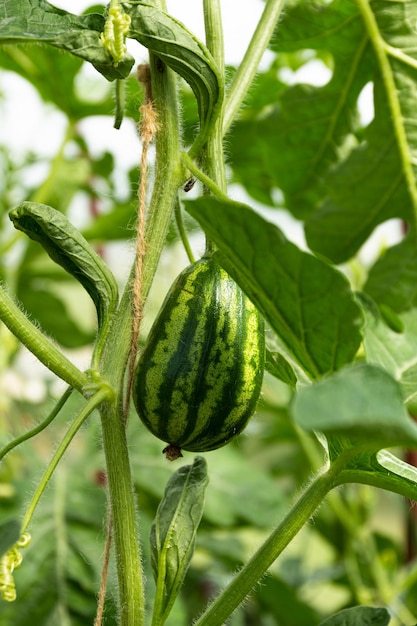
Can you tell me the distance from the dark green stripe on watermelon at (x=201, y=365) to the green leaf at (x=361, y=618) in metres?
0.21

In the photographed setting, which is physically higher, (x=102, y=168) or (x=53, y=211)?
(x=53, y=211)

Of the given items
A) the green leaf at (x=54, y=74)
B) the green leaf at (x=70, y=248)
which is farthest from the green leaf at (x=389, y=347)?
the green leaf at (x=54, y=74)

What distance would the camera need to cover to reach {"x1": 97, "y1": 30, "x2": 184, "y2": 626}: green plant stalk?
718 millimetres

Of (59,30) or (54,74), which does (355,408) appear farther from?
(54,74)

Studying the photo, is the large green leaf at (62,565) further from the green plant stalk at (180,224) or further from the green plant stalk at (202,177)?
A: the green plant stalk at (202,177)

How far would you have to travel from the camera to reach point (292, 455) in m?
2.44

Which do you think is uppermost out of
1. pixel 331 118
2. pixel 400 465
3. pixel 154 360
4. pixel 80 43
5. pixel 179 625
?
pixel 80 43

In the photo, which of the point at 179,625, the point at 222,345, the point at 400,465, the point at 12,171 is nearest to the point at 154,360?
the point at 222,345

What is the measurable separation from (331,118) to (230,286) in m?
0.72

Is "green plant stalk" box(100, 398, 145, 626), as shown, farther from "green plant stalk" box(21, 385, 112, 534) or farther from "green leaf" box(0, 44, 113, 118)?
"green leaf" box(0, 44, 113, 118)

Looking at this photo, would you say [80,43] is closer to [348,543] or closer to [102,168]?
[102,168]

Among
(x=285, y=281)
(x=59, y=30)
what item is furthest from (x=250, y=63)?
(x=285, y=281)

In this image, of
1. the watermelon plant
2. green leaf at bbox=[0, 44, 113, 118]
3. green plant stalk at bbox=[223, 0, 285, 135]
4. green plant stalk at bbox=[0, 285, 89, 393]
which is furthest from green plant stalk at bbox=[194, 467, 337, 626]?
green leaf at bbox=[0, 44, 113, 118]

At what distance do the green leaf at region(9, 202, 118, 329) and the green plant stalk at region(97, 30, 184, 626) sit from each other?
2 centimetres
